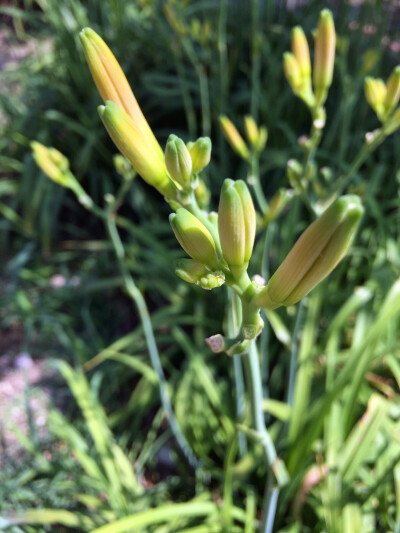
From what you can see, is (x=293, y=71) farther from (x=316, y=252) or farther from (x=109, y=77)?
(x=316, y=252)

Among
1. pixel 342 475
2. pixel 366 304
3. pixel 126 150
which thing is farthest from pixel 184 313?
pixel 126 150

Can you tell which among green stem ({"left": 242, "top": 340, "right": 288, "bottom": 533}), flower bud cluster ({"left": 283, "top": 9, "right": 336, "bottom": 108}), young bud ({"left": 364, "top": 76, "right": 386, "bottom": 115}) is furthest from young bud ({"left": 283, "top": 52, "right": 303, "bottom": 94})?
green stem ({"left": 242, "top": 340, "right": 288, "bottom": 533})

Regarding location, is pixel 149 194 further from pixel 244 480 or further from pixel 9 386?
pixel 244 480

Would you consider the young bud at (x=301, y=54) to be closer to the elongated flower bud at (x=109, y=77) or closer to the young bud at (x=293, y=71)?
the young bud at (x=293, y=71)

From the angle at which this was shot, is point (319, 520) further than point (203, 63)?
No

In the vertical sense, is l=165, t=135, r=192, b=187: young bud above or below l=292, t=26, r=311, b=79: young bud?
below

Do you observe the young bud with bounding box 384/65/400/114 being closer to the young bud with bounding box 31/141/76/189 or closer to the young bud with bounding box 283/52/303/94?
the young bud with bounding box 283/52/303/94
